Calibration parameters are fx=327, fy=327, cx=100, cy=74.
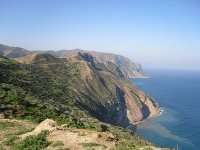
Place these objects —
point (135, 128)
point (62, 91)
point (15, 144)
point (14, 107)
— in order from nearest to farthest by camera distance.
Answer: point (15, 144), point (14, 107), point (62, 91), point (135, 128)

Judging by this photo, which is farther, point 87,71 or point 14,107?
point 87,71

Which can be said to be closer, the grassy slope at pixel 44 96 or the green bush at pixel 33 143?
the green bush at pixel 33 143

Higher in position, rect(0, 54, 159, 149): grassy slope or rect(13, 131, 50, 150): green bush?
rect(13, 131, 50, 150): green bush

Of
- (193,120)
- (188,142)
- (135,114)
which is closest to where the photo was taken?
(188,142)

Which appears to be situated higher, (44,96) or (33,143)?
(33,143)

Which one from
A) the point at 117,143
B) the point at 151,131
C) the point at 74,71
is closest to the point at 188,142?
the point at 151,131

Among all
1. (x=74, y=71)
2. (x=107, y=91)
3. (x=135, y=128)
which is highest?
(x=74, y=71)

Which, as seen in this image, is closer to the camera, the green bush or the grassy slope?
the green bush

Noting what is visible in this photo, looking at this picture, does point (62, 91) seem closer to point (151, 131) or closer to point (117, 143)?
point (151, 131)

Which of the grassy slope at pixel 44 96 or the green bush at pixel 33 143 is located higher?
the green bush at pixel 33 143

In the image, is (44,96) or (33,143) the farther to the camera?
(44,96)

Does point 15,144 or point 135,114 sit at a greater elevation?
point 15,144
